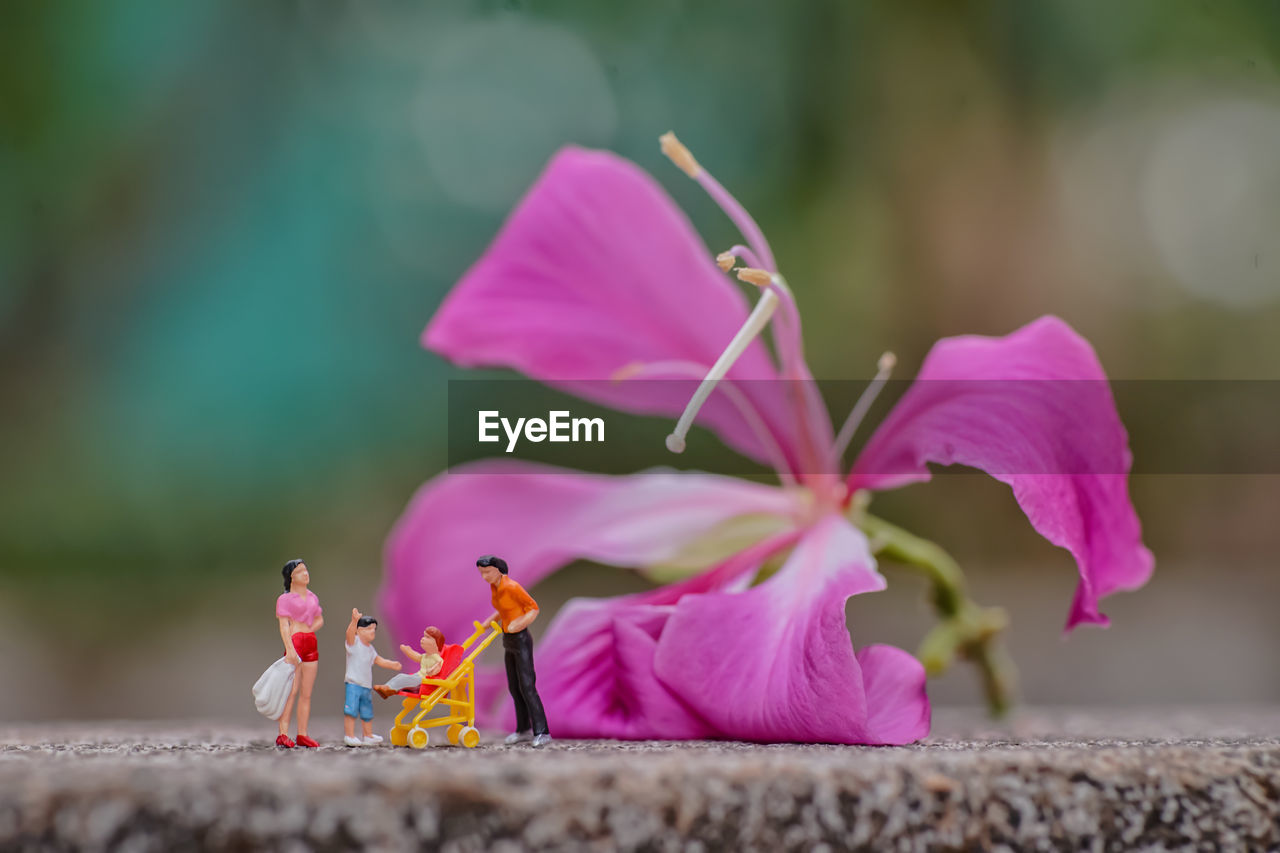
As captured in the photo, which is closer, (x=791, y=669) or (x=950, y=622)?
(x=791, y=669)

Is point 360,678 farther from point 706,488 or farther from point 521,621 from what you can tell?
point 706,488

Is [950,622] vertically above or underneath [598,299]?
underneath

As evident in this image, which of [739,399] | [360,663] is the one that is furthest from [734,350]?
[360,663]

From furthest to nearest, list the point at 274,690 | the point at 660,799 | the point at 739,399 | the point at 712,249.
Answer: the point at 712,249, the point at 739,399, the point at 274,690, the point at 660,799

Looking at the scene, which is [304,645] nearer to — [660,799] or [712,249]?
[660,799]

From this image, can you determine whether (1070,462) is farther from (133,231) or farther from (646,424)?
(133,231)

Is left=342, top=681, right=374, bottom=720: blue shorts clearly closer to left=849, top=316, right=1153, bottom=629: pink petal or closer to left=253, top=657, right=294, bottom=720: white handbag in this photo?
left=253, top=657, right=294, bottom=720: white handbag

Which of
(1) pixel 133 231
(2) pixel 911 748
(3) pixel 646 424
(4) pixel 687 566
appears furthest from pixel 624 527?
Result: (1) pixel 133 231

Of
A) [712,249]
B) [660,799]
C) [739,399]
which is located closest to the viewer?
[660,799]
